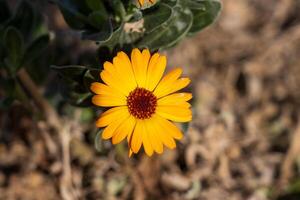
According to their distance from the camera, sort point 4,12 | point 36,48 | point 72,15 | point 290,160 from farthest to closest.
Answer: point 290,160 → point 4,12 → point 36,48 → point 72,15

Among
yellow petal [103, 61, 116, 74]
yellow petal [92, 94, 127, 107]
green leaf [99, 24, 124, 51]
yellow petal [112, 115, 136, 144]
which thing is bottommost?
yellow petal [112, 115, 136, 144]

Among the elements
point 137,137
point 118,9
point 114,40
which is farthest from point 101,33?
point 137,137

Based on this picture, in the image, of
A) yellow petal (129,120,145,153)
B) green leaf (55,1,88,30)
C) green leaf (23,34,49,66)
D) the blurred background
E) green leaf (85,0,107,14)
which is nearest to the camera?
yellow petal (129,120,145,153)

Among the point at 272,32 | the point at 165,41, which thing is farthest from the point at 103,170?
the point at 272,32

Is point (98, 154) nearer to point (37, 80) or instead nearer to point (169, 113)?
point (37, 80)

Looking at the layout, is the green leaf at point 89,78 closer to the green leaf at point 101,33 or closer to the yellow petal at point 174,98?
the green leaf at point 101,33

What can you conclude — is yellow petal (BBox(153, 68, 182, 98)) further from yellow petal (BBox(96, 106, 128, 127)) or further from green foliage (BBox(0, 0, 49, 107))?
green foliage (BBox(0, 0, 49, 107))

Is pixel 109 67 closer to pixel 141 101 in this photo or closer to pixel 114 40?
pixel 141 101

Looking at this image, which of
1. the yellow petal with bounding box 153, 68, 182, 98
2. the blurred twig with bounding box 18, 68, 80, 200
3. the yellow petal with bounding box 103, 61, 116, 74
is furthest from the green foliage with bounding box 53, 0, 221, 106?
the blurred twig with bounding box 18, 68, 80, 200
